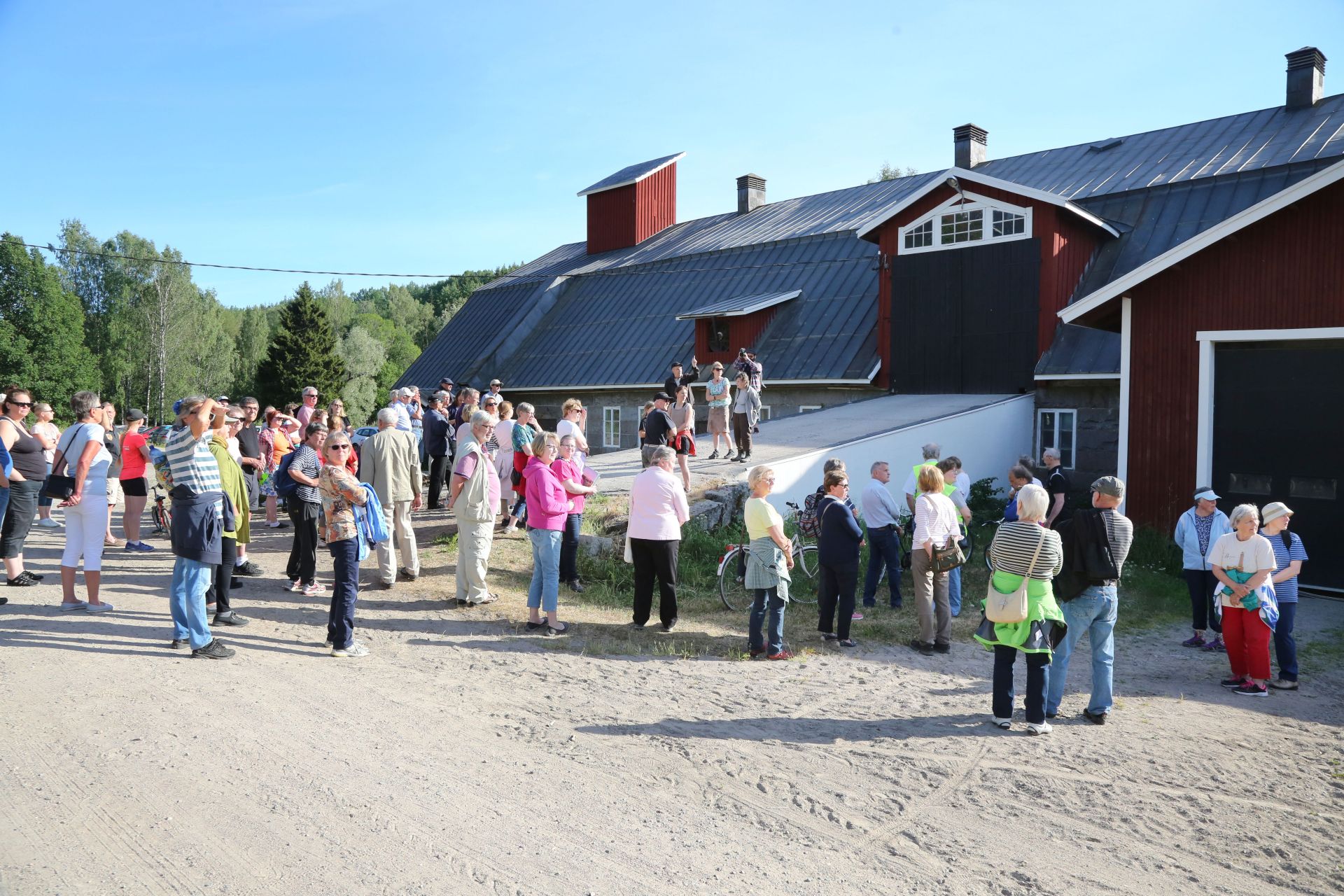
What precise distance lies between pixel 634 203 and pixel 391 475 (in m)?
25.4

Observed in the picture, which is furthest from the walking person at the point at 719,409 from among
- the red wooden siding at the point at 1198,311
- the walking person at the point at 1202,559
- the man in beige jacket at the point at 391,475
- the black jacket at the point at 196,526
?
the black jacket at the point at 196,526

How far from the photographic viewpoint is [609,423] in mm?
25406

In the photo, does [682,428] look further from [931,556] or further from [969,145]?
[969,145]

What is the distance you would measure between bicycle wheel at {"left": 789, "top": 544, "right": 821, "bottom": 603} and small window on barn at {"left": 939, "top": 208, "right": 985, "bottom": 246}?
9523 millimetres

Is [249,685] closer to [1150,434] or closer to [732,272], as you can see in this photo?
[1150,434]

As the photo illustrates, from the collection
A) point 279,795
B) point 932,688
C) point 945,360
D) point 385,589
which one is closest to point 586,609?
point 385,589

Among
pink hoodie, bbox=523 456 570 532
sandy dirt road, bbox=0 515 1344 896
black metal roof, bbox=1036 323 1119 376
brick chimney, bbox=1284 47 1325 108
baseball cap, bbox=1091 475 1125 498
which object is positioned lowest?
sandy dirt road, bbox=0 515 1344 896

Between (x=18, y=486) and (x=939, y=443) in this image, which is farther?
(x=939, y=443)

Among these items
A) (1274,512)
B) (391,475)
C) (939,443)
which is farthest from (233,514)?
(939,443)

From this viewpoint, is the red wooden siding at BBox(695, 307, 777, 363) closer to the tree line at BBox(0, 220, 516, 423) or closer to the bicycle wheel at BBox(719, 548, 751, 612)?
the bicycle wheel at BBox(719, 548, 751, 612)

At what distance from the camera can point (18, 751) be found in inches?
191

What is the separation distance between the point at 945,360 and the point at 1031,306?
2.03m

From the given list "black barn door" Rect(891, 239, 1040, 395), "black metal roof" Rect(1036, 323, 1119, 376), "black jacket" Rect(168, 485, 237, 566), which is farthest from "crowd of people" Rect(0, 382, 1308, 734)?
"black barn door" Rect(891, 239, 1040, 395)

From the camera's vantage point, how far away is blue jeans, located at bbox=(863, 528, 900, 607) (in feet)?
33.0
